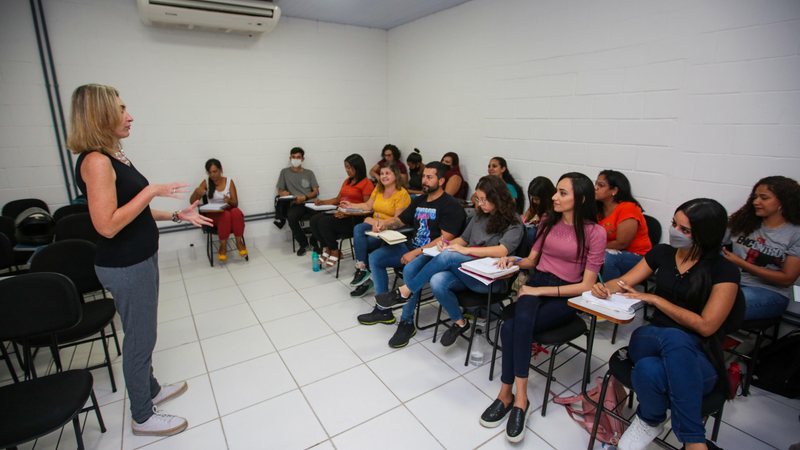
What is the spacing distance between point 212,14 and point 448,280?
13.0 feet

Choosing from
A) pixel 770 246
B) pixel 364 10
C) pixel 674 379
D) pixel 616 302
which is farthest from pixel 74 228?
pixel 770 246

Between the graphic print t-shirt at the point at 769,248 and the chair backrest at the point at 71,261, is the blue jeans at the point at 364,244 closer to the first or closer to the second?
the chair backrest at the point at 71,261

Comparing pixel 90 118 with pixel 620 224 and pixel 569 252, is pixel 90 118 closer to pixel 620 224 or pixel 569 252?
pixel 569 252

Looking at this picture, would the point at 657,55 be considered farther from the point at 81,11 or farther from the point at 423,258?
the point at 81,11

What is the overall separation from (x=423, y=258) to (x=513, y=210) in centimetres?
76

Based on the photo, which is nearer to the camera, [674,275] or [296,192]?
[674,275]

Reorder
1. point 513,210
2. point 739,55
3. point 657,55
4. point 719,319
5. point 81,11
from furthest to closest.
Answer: point 81,11 → point 657,55 → point 513,210 → point 739,55 → point 719,319

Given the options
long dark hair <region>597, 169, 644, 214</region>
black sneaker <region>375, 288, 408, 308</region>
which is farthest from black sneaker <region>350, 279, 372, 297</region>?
long dark hair <region>597, 169, 644, 214</region>

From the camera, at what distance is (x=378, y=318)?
3242 millimetres

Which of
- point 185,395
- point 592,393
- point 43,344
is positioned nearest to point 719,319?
point 592,393

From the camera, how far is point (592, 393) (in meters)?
2.24

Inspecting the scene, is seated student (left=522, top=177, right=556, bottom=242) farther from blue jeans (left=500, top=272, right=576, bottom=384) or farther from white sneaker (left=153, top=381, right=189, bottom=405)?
white sneaker (left=153, top=381, right=189, bottom=405)

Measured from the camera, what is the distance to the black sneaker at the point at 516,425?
199 cm

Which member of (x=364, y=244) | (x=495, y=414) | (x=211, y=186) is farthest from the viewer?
(x=211, y=186)
